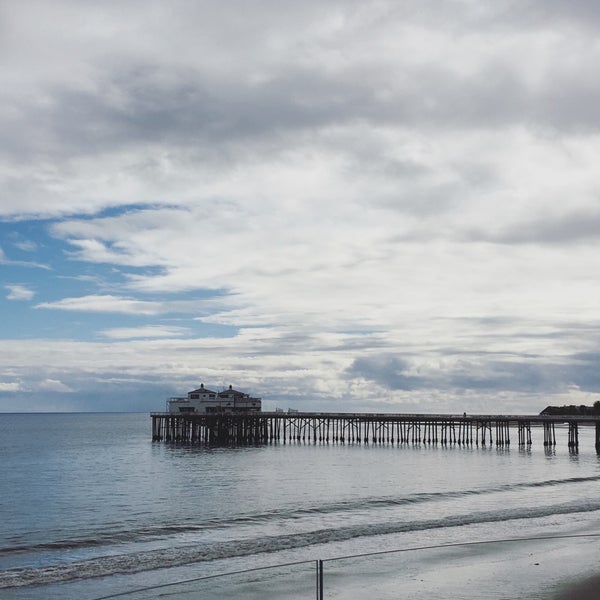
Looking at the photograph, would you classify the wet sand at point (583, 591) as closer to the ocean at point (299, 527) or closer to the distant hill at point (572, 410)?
the ocean at point (299, 527)

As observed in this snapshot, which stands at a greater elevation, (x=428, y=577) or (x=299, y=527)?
(x=428, y=577)

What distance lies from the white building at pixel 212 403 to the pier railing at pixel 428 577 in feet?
243

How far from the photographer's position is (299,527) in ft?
99.8

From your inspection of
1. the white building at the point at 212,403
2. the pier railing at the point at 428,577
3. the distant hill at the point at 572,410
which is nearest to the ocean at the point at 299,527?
the pier railing at the point at 428,577

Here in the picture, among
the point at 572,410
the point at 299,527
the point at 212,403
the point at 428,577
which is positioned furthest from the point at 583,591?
the point at 572,410

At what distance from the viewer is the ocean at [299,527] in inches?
681

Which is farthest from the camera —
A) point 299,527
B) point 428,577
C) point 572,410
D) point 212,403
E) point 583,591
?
point 572,410

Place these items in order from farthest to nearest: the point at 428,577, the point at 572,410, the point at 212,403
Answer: the point at 572,410
the point at 212,403
the point at 428,577

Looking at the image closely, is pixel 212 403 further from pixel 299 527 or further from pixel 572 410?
pixel 572 410

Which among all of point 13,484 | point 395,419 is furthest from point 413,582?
point 395,419

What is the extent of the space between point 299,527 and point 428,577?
44.5ft

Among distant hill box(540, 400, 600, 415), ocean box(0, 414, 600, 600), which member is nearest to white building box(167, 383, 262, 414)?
ocean box(0, 414, 600, 600)

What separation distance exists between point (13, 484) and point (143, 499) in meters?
15.3

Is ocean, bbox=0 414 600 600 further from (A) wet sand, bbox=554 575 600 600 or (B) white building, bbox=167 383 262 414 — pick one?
(B) white building, bbox=167 383 262 414
